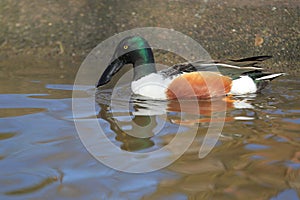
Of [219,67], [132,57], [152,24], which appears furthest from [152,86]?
[152,24]

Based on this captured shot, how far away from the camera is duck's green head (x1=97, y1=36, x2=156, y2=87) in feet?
16.1

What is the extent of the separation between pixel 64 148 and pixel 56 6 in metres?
4.49

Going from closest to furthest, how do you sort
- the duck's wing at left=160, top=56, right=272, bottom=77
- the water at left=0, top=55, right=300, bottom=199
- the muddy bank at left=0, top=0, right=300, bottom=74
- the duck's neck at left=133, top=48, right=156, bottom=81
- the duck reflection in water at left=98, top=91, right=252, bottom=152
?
the water at left=0, top=55, right=300, bottom=199
the duck reflection in water at left=98, top=91, right=252, bottom=152
the duck's wing at left=160, top=56, right=272, bottom=77
the duck's neck at left=133, top=48, right=156, bottom=81
the muddy bank at left=0, top=0, right=300, bottom=74

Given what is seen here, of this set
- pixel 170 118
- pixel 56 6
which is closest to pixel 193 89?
pixel 170 118

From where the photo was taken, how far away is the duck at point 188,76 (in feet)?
14.8

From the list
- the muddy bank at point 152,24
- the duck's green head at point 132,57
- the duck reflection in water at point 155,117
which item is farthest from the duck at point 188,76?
the muddy bank at point 152,24

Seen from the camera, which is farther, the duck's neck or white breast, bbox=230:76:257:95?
the duck's neck

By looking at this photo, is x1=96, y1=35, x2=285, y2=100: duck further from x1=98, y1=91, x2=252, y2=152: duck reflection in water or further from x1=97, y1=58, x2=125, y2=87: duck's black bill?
x1=98, y1=91, x2=252, y2=152: duck reflection in water

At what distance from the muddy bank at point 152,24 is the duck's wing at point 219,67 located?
42.2 inches

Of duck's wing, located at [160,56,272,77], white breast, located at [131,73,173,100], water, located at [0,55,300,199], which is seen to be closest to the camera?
water, located at [0,55,300,199]

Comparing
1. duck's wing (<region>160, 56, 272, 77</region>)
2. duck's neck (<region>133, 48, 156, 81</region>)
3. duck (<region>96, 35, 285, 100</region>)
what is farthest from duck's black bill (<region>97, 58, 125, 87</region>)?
duck's wing (<region>160, 56, 272, 77</region>)

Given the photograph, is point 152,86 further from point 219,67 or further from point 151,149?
point 151,149

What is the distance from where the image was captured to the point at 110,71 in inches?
193

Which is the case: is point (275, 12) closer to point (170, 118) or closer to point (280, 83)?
point (280, 83)
